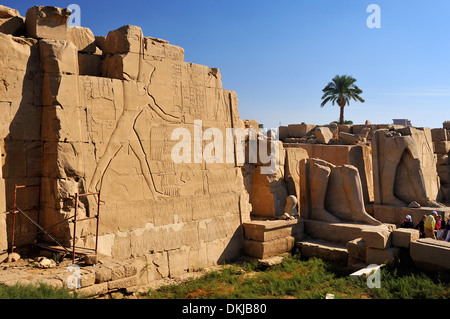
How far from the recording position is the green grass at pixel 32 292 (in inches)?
160

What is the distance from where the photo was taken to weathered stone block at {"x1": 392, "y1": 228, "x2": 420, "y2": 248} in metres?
7.18

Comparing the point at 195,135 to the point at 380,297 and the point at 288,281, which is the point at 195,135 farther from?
the point at 380,297

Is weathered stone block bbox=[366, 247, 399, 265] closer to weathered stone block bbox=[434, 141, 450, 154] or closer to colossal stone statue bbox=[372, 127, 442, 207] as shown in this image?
colossal stone statue bbox=[372, 127, 442, 207]

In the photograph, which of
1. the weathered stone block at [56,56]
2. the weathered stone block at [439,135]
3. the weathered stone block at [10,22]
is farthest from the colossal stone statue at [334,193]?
the weathered stone block at [439,135]

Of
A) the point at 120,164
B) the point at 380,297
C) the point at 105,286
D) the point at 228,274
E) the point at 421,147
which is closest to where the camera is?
the point at 105,286

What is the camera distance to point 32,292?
13.6ft

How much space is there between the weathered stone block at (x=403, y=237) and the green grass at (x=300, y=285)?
24.8 inches

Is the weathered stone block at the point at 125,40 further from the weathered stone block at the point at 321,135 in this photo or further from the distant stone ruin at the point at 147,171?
the weathered stone block at the point at 321,135

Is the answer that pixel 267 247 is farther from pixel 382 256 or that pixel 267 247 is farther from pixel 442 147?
pixel 442 147

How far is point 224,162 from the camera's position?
8344 mm

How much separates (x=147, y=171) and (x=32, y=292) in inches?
121
